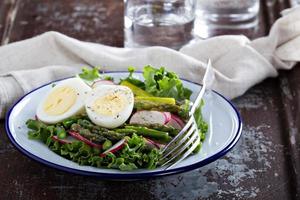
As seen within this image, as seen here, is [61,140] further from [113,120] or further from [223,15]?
[223,15]

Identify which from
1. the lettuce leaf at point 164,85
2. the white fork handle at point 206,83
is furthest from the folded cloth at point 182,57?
the lettuce leaf at point 164,85

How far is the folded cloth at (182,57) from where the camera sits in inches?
62.9

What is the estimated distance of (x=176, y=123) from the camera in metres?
1.32

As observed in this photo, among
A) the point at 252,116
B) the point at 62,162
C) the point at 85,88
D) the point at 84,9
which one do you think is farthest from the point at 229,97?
the point at 84,9

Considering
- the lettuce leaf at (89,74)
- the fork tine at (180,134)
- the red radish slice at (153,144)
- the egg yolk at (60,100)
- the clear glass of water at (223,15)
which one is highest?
the fork tine at (180,134)

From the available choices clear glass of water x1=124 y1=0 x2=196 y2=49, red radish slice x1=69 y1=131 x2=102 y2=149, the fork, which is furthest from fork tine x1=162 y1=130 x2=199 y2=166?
clear glass of water x1=124 y1=0 x2=196 y2=49

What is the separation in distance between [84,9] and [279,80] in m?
0.63

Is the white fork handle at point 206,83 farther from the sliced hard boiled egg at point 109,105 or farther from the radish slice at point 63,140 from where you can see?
the radish slice at point 63,140

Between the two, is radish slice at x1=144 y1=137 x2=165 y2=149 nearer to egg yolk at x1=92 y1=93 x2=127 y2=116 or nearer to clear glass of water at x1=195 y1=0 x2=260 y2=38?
egg yolk at x1=92 y1=93 x2=127 y2=116

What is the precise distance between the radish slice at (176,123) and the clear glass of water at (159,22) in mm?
502

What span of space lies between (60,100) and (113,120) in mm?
144

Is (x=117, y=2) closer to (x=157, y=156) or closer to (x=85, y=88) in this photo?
(x=85, y=88)

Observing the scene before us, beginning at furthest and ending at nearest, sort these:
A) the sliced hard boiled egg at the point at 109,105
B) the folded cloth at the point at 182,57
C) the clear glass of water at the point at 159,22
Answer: the clear glass of water at the point at 159,22, the folded cloth at the point at 182,57, the sliced hard boiled egg at the point at 109,105

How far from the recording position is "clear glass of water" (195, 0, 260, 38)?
6.20ft
